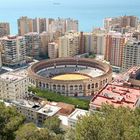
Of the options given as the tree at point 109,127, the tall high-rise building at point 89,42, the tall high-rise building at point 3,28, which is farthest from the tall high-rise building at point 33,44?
the tree at point 109,127

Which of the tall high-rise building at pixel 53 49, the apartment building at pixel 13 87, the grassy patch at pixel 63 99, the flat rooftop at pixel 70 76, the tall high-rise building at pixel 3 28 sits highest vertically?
the tall high-rise building at pixel 3 28

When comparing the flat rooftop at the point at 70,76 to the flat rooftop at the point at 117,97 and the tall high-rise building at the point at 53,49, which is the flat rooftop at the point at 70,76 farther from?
the flat rooftop at the point at 117,97

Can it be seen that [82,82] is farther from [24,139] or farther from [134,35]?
[24,139]

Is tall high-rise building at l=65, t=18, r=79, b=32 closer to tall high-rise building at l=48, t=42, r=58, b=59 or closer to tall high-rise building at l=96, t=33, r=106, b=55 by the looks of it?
tall high-rise building at l=96, t=33, r=106, b=55

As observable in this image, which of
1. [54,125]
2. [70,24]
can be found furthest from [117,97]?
[70,24]

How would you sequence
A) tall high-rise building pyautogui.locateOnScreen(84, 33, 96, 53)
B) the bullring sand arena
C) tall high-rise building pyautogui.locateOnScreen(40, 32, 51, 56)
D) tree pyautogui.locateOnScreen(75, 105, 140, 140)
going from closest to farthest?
tree pyautogui.locateOnScreen(75, 105, 140, 140) < the bullring sand arena < tall high-rise building pyautogui.locateOnScreen(84, 33, 96, 53) < tall high-rise building pyautogui.locateOnScreen(40, 32, 51, 56)

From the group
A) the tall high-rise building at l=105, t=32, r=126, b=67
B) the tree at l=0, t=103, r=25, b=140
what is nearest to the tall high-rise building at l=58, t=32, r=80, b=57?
the tall high-rise building at l=105, t=32, r=126, b=67

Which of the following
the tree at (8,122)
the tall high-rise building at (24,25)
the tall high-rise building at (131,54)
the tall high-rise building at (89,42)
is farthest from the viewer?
the tall high-rise building at (24,25)
